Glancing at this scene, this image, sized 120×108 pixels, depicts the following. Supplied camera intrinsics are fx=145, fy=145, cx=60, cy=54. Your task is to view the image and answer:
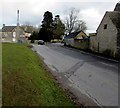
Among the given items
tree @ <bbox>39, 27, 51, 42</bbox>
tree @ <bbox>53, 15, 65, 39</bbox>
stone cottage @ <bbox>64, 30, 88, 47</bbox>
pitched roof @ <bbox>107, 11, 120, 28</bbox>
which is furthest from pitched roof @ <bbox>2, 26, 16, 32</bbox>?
pitched roof @ <bbox>107, 11, 120, 28</bbox>

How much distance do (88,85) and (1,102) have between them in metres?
4.60

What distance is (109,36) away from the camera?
20.2 m

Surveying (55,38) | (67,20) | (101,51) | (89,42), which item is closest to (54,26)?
(55,38)

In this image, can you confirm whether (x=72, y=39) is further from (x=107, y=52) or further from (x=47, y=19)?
(x=47, y=19)

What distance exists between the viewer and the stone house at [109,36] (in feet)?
60.7

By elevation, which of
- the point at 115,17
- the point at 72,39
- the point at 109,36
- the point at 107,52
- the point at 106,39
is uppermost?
the point at 115,17

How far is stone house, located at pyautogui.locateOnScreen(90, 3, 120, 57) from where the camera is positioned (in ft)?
60.7

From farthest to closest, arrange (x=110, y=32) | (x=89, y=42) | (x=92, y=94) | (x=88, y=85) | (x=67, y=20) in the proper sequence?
(x=67, y=20) → (x=89, y=42) → (x=110, y=32) → (x=88, y=85) → (x=92, y=94)

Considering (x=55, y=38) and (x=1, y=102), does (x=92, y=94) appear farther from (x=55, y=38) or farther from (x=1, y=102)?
(x=55, y=38)

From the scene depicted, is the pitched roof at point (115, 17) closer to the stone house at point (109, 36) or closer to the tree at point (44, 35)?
the stone house at point (109, 36)

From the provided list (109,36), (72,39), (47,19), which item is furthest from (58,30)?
(109,36)

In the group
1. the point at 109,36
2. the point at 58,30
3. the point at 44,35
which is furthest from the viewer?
the point at 58,30

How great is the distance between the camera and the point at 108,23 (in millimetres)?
20922

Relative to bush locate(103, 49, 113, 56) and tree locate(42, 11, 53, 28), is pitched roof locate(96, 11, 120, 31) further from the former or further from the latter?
tree locate(42, 11, 53, 28)
